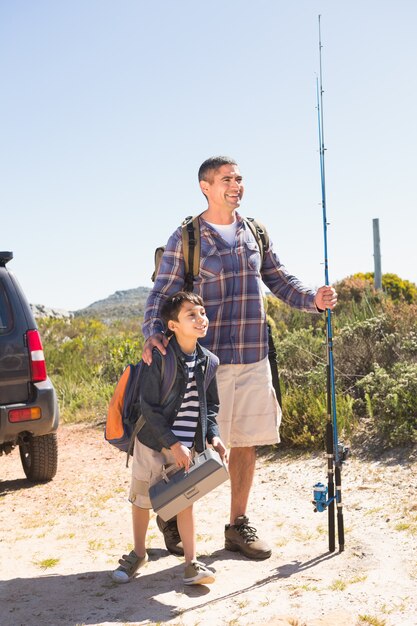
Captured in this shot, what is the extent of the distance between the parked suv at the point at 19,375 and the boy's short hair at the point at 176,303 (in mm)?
2127

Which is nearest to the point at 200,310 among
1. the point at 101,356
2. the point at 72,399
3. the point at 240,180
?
the point at 240,180

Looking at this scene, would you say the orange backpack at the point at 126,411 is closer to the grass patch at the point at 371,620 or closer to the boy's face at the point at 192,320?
the boy's face at the point at 192,320

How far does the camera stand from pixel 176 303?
3.97 meters

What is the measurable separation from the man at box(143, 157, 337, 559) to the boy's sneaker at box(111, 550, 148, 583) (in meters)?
0.60

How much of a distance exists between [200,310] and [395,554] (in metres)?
1.74

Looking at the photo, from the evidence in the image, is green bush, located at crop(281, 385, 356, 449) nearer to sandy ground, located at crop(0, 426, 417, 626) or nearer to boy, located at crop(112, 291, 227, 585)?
sandy ground, located at crop(0, 426, 417, 626)

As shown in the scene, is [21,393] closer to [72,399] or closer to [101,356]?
[72,399]

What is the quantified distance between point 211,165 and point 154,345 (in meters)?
1.12

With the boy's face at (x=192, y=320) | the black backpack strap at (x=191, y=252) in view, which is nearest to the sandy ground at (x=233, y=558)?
the boy's face at (x=192, y=320)

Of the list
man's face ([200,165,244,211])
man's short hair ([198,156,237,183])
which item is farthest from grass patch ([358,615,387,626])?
man's short hair ([198,156,237,183])

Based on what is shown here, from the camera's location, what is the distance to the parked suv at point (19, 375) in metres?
5.73

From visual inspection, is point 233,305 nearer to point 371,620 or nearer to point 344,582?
point 344,582

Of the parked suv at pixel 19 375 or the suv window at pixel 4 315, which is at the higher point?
the suv window at pixel 4 315

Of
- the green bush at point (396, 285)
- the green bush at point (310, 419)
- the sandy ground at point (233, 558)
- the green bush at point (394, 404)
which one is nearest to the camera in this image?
the sandy ground at point (233, 558)
